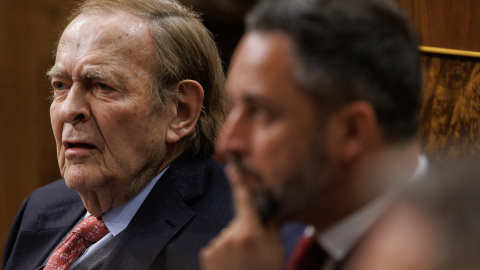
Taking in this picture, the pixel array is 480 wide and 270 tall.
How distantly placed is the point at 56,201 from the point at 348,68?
1.74 metres

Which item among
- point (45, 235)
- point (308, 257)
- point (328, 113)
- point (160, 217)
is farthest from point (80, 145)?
point (328, 113)

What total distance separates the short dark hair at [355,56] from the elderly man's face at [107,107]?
1.12m

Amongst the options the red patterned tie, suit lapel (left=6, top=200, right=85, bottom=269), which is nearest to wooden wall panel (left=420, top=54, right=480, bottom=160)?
→ the red patterned tie

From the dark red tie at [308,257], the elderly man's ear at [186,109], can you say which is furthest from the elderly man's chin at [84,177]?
the dark red tie at [308,257]

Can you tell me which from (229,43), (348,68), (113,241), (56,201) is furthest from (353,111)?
(229,43)

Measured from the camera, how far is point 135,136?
76.7 inches

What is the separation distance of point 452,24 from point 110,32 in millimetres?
945

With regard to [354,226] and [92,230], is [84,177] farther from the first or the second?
[354,226]

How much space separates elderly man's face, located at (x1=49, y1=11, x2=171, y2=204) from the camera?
75.7 inches

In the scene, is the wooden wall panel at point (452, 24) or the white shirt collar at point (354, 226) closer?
the white shirt collar at point (354, 226)

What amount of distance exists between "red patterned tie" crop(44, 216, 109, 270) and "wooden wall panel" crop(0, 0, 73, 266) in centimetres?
125

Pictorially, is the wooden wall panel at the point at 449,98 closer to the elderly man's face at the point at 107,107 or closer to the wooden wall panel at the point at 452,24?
the wooden wall panel at the point at 452,24

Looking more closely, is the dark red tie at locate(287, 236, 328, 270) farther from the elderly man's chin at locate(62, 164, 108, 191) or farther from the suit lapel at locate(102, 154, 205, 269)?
the elderly man's chin at locate(62, 164, 108, 191)

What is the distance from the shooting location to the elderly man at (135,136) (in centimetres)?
191
